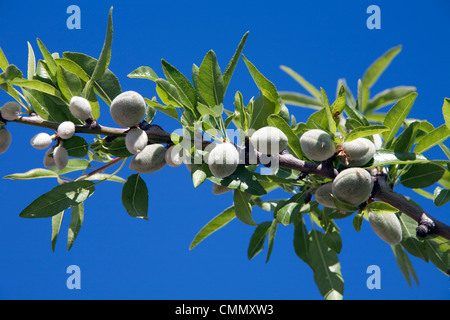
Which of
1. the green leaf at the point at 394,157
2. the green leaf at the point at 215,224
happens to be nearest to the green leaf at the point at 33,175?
the green leaf at the point at 215,224

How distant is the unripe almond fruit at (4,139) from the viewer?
118 cm

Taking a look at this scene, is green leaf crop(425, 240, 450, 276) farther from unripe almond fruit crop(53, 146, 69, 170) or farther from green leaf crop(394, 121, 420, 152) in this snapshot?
unripe almond fruit crop(53, 146, 69, 170)

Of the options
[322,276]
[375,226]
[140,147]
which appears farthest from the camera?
[322,276]

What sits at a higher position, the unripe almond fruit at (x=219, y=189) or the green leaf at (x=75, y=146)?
the green leaf at (x=75, y=146)

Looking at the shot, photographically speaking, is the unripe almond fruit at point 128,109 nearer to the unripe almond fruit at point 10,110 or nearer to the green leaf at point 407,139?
the unripe almond fruit at point 10,110

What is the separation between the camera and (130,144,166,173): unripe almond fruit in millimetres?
1158

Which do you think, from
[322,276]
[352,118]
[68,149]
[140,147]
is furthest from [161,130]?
[322,276]

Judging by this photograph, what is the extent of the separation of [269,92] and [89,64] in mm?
502

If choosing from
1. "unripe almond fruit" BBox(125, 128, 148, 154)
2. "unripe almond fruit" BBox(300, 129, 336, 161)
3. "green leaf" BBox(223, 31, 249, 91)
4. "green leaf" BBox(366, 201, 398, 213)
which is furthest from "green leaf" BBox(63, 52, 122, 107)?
"green leaf" BBox(366, 201, 398, 213)

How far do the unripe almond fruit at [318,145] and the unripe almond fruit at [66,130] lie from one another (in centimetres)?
58

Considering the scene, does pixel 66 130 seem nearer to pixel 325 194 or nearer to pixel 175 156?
pixel 175 156

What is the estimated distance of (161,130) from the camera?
1246 mm

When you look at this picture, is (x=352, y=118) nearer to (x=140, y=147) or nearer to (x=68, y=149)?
(x=140, y=147)

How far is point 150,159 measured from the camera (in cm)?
116
